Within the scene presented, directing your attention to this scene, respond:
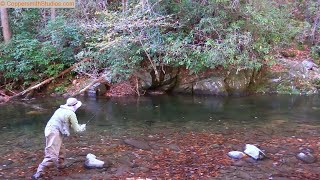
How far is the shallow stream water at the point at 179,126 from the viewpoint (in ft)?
21.9

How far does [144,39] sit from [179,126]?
5.29 m

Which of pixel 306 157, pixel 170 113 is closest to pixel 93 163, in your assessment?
pixel 306 157

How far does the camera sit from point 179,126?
10.1 m

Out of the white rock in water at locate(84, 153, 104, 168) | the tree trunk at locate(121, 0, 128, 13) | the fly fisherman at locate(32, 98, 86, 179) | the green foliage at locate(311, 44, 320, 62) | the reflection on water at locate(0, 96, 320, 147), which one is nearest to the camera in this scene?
the fly fisherman at locate(32, 98, 86, 179)

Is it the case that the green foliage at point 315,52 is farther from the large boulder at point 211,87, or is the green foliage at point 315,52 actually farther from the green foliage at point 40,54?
the green foliage at point 40,54

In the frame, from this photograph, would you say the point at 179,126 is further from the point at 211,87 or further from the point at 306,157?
the point at 211,87

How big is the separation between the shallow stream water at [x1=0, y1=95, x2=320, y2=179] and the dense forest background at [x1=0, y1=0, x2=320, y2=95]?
178 cm

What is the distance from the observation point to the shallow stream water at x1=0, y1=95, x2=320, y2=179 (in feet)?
21.9

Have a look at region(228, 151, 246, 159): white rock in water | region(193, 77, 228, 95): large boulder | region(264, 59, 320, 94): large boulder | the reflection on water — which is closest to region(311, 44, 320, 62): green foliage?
region(264, 59, 320, 94): large boulder

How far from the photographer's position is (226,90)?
15.8m

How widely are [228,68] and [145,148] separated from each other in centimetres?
862

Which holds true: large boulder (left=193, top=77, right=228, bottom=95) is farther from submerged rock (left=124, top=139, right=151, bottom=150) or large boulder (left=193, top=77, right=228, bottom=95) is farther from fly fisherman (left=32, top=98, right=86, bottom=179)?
fly fisherman (left=32, top=98, right=86, bottom=179)

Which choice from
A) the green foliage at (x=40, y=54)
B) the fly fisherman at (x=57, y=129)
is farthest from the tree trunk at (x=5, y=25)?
the fly fisherman at (x=57, y=129)

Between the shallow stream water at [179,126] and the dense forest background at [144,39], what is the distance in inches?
69.9
